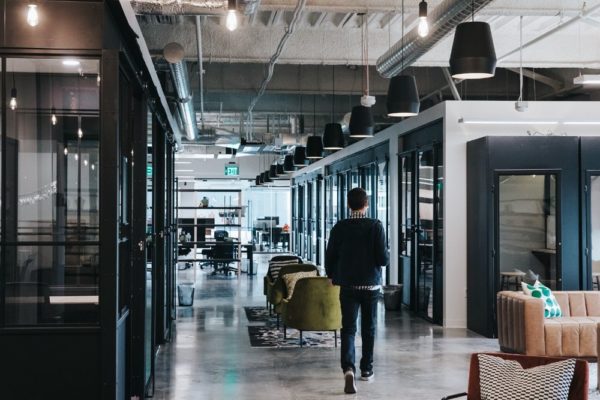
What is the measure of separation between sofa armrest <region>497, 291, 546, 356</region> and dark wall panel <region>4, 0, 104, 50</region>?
17.2 ft

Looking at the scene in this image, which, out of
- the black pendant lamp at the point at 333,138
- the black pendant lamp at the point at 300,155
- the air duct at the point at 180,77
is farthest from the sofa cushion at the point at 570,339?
the black pendant lamp at the point at 300,155

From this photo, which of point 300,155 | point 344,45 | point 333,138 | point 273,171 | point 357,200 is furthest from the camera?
point 273,171

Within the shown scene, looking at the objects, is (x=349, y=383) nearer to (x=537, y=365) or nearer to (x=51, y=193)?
(x=537, y=365)

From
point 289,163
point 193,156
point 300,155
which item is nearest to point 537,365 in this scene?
point 300,155

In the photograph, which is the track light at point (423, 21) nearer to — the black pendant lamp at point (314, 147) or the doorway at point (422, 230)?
the doorway at point (422, 230)

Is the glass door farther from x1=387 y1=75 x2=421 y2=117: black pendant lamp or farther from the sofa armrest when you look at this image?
x1=387 y1=75 x2=421 y2=117: black pendant lamp

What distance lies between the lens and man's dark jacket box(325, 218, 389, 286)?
21.4 feet

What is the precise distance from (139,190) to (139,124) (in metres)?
0.50

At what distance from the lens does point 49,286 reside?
13.8ft

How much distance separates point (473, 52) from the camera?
526cm

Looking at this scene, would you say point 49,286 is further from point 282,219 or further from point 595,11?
point 282,219

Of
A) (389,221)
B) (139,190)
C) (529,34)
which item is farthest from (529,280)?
(139,190)

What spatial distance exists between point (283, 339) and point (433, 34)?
404cm

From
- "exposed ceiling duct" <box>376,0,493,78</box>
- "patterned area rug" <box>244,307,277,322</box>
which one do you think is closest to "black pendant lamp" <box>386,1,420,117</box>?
"exposed ceiling duct" <box>376,0,493,78</box>
